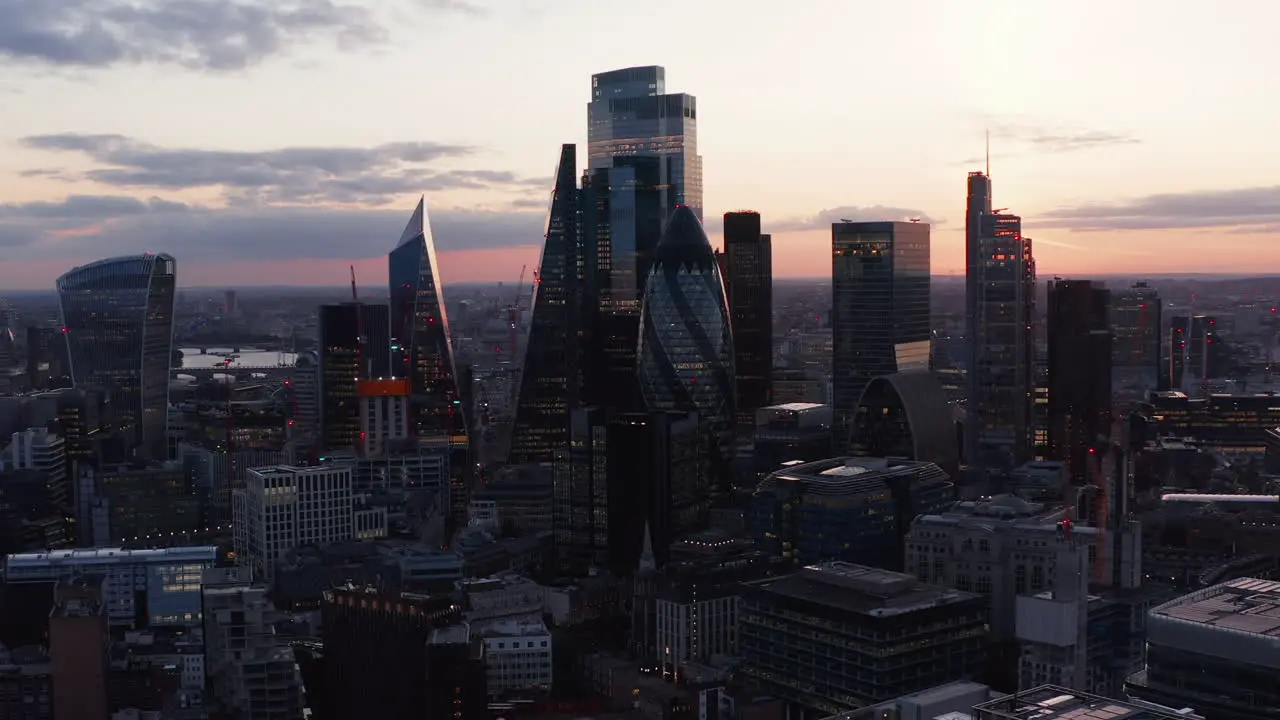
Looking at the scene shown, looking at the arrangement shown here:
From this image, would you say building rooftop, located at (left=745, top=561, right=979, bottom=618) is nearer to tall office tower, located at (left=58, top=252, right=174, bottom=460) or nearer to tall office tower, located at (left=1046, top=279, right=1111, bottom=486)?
tall office tower, located at (left=1046, top=279, right=1111, bottom=486)

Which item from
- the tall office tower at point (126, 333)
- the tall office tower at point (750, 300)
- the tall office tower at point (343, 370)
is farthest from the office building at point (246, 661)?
the tall office tower at point (750, 300)

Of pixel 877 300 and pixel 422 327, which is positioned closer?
pixel 877 300

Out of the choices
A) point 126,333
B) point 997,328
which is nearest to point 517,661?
point 997,328

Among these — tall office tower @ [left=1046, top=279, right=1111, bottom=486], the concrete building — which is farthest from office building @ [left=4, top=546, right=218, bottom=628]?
tall office tower @ [left=1046, top=279, right=1111, bottom=486]

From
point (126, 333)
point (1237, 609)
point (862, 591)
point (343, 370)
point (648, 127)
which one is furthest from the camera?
point (648, 127)

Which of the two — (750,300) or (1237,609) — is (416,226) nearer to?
(750,300)

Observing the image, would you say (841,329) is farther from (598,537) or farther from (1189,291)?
(1189,291)

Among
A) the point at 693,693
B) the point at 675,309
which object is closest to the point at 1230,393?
the point at 675,309

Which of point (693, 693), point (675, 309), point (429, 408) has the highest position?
point (675, 309)
